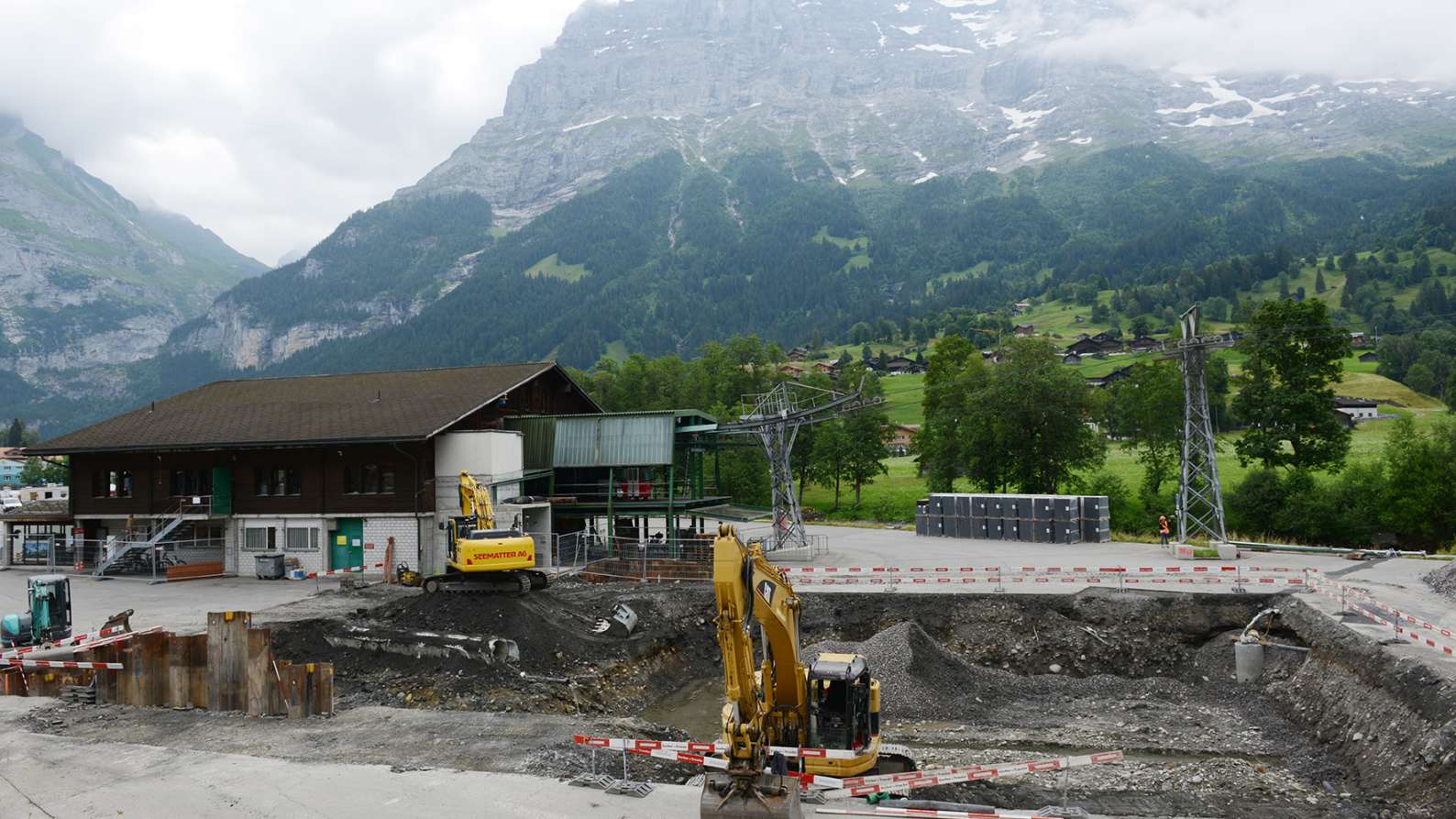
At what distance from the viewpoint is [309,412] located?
41.6 meters

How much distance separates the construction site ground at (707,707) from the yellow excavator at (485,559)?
0.94 metres

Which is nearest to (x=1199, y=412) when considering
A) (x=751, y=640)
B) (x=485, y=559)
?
(x=485, y=559)

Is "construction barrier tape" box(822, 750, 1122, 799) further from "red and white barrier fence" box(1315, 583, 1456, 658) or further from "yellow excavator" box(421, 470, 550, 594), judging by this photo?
"yellow excavator" box(421, 470, 550, 594)

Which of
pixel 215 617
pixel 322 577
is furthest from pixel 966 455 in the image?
pixel 215 617

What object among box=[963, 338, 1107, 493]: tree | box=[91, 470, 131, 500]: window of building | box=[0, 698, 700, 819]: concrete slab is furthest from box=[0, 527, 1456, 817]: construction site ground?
box=[963, 338, 1107, 493]: tree

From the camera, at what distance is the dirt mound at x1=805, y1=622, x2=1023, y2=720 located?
23.4m

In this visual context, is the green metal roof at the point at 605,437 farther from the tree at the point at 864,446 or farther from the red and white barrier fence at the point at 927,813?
the red and white barrier fence at the point at 927,813

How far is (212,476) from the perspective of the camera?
40062mm

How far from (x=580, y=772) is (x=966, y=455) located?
48349mm

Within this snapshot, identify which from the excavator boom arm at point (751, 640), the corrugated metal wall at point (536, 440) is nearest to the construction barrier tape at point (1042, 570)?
the corrugated metal wall at point (536, 440)

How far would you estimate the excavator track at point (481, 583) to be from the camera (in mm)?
28250

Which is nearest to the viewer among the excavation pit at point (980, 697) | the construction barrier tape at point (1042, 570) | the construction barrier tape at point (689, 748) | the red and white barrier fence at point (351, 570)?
the construction barrier tape at point (689, 748)

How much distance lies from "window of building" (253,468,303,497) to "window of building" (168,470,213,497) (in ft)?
6.87

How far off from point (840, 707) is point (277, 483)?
32.5 meters
